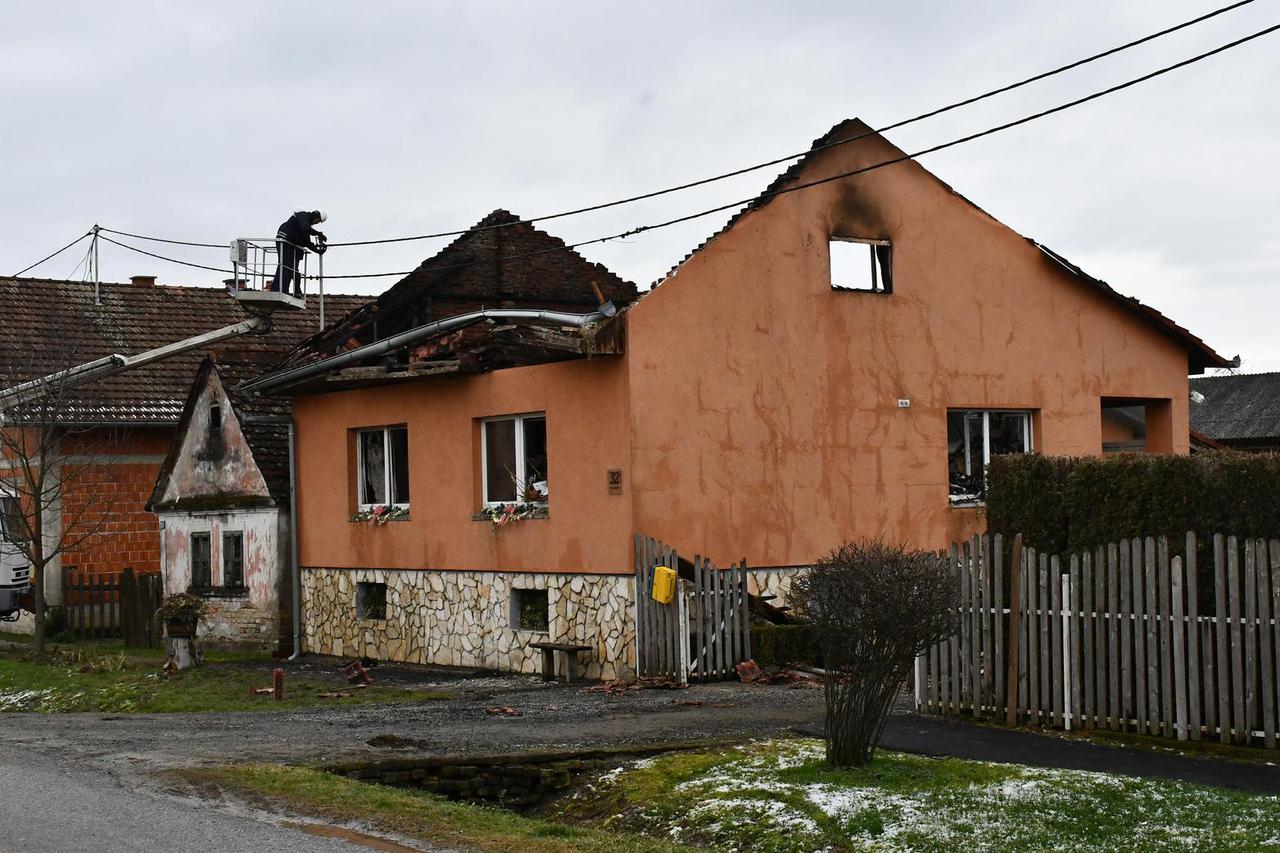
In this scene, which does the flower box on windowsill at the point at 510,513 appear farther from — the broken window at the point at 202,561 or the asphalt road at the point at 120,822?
the asphalt road at the point at 120,822

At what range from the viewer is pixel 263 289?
29.3m

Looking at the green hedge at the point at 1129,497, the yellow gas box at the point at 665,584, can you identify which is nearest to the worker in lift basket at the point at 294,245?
the yellow gas box at the point at 665,584

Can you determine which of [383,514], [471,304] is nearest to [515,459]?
[383,514]

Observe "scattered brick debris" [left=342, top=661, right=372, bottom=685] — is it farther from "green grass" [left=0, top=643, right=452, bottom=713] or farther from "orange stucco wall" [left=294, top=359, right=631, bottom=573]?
"orange stucco wall" [left=294, top=359, right=631, bottom=573]

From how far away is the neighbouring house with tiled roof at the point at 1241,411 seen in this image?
58.5 m

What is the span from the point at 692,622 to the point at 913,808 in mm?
9186

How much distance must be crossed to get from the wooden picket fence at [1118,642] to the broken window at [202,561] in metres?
15.8

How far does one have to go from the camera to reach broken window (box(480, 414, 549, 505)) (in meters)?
21.1

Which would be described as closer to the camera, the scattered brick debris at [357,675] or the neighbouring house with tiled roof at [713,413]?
the neighbouring house with tiled roof at [713,413]

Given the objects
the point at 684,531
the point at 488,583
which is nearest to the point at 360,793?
the point at 684,531

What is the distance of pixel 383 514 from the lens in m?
23.6

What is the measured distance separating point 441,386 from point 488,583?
2818 mm

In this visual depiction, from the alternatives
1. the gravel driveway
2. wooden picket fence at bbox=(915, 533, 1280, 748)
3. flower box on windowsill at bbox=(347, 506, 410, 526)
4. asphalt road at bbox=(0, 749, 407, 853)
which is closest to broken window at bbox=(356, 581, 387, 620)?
flower box on windowsill at bbox=(347, 506, 410, 526)

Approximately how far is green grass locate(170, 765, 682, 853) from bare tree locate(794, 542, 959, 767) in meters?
1.86
